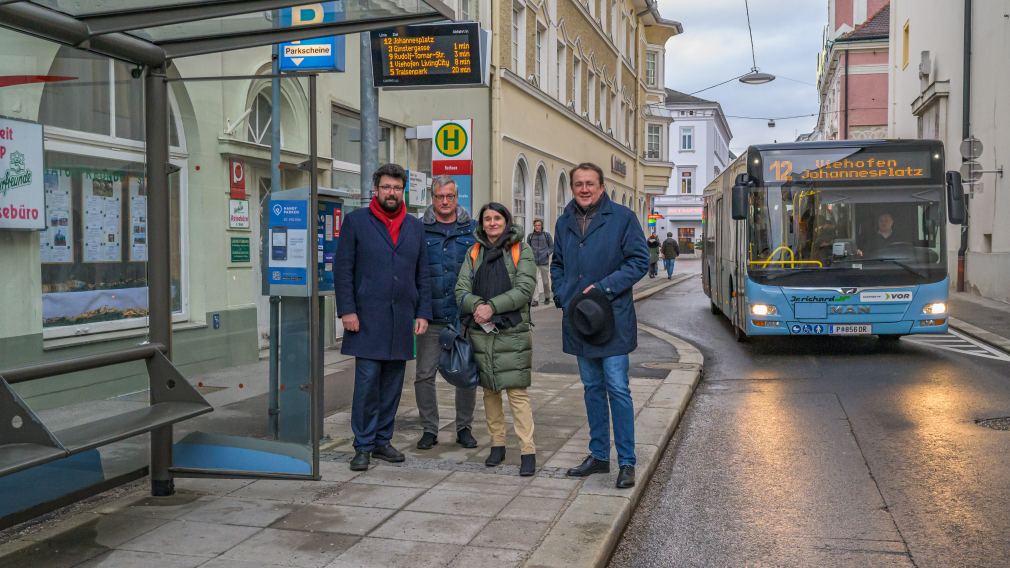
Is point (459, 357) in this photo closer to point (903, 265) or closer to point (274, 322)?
point (274, 322)

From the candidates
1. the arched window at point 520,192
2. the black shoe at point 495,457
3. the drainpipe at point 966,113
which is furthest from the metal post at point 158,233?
the drainpipe at point 966,113

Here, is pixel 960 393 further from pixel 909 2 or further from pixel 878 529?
pixel 909 2

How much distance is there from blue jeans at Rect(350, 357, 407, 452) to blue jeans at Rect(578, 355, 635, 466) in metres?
1.31

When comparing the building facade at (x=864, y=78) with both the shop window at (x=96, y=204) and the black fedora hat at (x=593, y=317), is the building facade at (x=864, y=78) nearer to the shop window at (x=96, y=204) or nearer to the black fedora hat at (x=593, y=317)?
the black fedora hat at (x=593, y=317)

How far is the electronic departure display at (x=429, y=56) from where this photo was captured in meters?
9.23

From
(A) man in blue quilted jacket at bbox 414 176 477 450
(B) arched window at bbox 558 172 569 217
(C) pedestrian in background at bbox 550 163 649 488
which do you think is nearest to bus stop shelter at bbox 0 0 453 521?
(A) man in blue quilted jacket at bbox 414 176 477 450

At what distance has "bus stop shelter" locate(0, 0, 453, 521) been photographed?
484cm

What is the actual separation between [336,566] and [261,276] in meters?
2.54

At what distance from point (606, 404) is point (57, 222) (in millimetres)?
3317

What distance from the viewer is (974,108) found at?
25.0 metres

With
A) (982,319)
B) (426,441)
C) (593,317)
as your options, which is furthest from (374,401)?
(982,319)

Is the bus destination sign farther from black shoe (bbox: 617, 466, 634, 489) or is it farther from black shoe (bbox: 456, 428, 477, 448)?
black shoe (bbox: 617, 466, 634, 489)

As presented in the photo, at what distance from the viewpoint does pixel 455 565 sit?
4.36m

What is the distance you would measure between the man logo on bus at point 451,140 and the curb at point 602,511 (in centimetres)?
452
